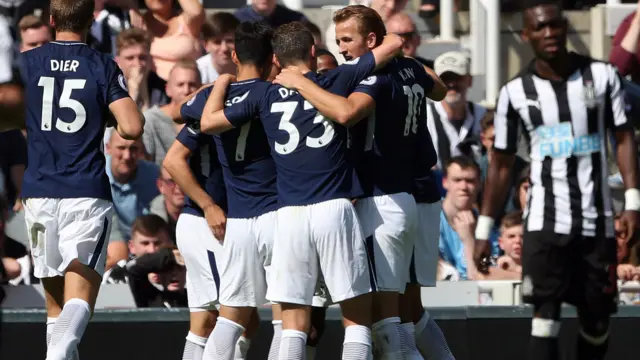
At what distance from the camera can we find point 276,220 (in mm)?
8094

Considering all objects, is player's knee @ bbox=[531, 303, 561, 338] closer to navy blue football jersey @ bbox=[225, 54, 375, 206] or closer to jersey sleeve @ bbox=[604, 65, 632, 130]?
jersey sleeve @ bbox=[604, 65, 632, 130]

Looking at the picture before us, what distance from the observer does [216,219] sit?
27.9ft

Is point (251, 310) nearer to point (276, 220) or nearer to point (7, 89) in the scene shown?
point (276, 220)

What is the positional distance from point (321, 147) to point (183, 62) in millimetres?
4195

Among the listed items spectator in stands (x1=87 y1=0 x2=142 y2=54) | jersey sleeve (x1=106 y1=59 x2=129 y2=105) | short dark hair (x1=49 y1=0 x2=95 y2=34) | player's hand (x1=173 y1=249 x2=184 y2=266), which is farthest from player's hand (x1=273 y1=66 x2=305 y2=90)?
spectator in stands (x1=87 y1=0 x2=142 y2=54)

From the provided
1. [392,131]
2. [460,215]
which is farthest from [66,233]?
[460,215]

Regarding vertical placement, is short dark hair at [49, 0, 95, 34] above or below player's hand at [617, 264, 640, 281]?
above

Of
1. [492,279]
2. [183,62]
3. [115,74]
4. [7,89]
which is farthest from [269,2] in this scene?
[7,89]

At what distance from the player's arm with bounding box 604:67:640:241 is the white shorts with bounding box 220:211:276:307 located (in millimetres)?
2029

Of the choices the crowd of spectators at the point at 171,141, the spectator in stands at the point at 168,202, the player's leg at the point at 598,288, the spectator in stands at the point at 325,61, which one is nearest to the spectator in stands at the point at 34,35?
the crowd of spectators at the point at 171,141

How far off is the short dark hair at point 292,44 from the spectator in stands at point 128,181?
2.97 m

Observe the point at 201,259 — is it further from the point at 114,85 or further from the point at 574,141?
the point at 574,141

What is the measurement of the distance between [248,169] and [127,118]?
77cm

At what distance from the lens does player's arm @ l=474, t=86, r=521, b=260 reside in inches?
346
